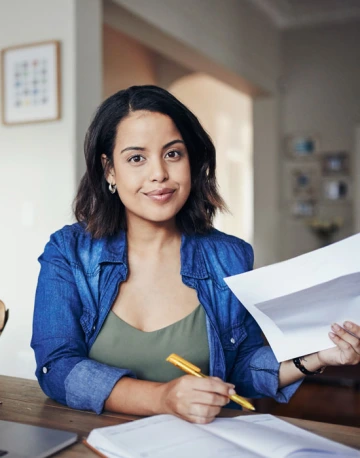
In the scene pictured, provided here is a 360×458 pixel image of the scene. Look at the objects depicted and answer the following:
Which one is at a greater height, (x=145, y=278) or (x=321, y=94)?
(x=321, y=94)

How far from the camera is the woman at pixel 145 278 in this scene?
48.8 inches

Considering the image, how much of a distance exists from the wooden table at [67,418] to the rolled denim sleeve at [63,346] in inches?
1.1

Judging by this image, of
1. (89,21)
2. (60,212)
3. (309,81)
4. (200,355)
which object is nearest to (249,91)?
(309,81)

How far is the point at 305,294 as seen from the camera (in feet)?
3.43

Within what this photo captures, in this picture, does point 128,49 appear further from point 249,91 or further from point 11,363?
point 11,363

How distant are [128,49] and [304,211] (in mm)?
2502

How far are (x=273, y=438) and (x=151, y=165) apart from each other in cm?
70

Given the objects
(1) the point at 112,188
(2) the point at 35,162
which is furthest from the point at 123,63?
(1) the point at 112,188

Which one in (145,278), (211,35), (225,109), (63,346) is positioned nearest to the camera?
(63,346)

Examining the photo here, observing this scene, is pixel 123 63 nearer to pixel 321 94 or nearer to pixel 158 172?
pixel 321 94

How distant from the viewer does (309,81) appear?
5918mm

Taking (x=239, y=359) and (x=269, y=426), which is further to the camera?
(x=239, y=359)

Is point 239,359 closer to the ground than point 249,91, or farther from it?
closer to the ground

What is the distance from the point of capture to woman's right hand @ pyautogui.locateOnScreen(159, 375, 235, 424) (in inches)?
37.2
